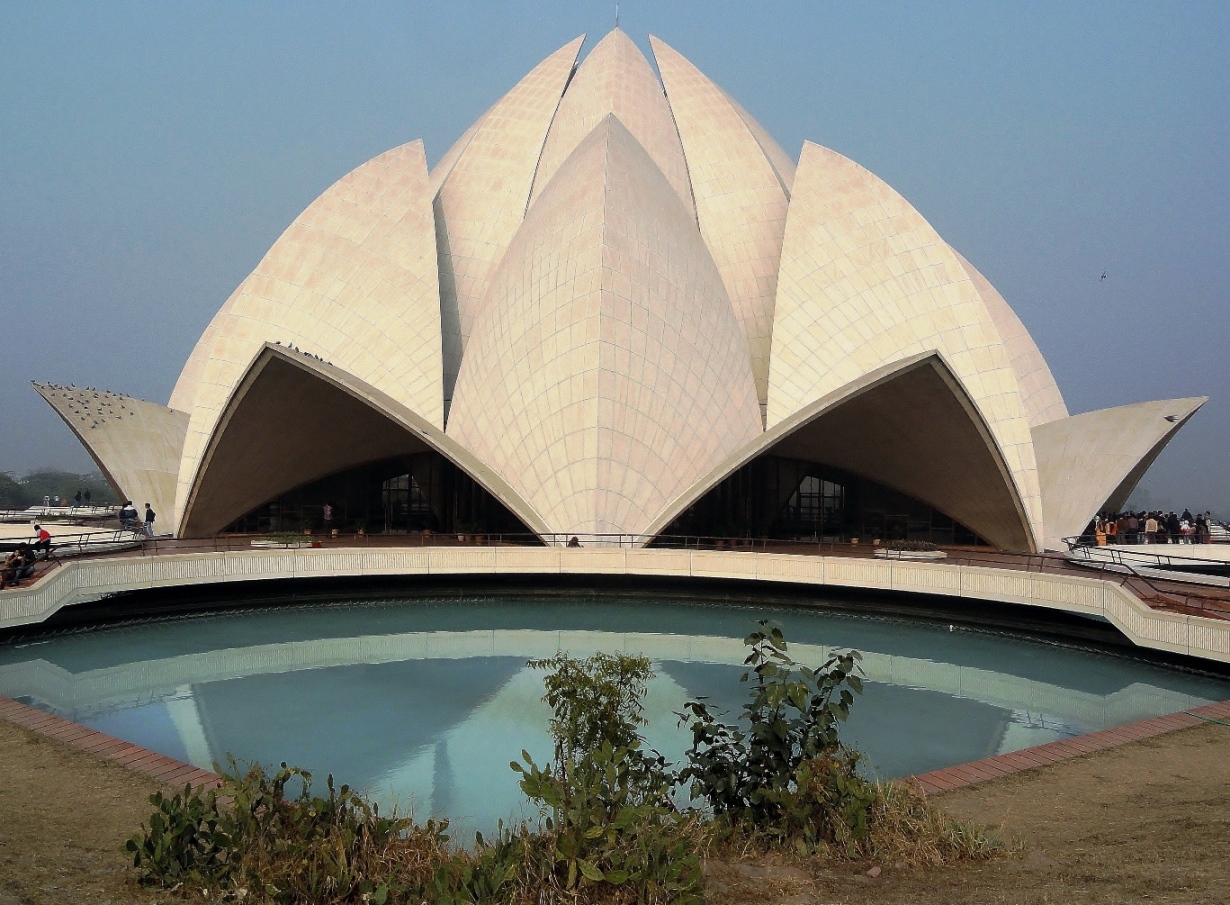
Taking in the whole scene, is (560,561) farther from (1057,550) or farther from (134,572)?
(1057,550)

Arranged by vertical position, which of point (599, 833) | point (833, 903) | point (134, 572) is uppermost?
point (134, 572)

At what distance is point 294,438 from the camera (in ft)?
77.7

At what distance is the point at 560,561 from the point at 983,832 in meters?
12.1

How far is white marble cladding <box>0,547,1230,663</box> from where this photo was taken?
1193 cm

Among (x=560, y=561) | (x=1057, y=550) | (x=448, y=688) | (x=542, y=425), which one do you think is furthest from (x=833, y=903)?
(x=1057, y=550)

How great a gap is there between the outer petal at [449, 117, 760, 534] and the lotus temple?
0.06 meters

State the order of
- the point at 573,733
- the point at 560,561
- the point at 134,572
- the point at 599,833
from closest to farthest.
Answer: the point at 599,833
the point at 573,733
the point at 134,572
the point at 560,561

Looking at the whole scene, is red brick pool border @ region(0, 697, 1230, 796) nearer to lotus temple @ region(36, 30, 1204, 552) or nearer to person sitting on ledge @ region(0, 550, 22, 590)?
person sitting on ledge @ region(0, 550, 22, 590)

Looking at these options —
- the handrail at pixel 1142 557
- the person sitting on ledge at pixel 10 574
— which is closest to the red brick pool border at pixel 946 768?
the person sitting on ledge at pixel 10 574

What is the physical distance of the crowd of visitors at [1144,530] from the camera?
2456 cm

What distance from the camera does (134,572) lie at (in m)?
14.5

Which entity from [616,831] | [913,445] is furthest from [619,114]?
[616,831]

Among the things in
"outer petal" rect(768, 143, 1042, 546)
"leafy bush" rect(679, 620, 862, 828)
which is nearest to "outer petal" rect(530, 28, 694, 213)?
"outer petal" rect(768, 143, 1042, 546)

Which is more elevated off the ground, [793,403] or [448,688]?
[793,403]
